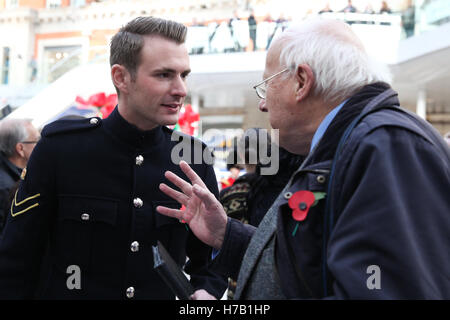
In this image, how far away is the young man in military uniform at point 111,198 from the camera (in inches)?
66.2

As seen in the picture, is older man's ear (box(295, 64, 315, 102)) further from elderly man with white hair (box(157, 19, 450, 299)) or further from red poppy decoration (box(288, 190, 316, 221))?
red poppy decoration (box(288, 190, 316, 221))

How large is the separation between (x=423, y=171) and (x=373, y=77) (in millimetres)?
370

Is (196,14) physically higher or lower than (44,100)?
higher

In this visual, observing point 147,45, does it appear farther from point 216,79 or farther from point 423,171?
point 216,79

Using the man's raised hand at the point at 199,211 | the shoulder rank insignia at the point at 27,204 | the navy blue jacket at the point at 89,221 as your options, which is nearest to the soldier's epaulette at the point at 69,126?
the navy blue jacket at the point at 89,221

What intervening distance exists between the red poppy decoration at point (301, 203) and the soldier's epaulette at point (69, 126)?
3.37 ft

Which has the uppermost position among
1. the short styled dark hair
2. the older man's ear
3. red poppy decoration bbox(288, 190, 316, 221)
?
the short styled dark hair

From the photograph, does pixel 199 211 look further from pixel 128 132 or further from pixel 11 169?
pixel 11 169

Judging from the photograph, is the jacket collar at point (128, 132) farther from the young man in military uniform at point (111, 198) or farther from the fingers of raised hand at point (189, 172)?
the fingers of raised hand at point (189, 172)

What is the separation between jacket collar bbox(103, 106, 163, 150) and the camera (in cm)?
182

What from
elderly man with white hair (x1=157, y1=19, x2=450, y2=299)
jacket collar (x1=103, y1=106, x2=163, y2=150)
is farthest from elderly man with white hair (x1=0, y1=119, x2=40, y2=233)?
elderly man with white hair (x1=157, y1=19, x2=450, y2=299)

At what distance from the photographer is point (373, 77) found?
128 cm

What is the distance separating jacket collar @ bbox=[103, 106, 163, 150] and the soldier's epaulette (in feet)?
0.16

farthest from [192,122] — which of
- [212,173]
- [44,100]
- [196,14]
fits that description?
[196,14]
